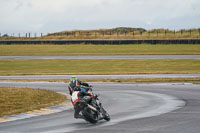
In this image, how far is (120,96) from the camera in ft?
90.9

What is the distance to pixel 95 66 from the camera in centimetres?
5872

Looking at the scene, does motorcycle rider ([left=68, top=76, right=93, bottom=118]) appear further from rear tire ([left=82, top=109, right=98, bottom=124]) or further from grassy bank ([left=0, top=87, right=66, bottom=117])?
grassy bank ([left=0, top=87, right=66, bottom=117])

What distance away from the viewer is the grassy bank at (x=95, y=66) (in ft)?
173

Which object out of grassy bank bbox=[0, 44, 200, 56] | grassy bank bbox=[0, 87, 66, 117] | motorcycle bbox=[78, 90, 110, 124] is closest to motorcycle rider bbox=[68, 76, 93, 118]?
motorcycle bbox=[78, 90, 110, 124]

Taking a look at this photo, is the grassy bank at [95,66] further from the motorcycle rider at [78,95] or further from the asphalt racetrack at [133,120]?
the motorcycle rider at [78,95]

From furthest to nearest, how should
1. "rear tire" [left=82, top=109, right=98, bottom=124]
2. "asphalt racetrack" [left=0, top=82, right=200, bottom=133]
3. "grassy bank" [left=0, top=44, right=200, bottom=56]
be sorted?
"grassy bank" [left=0, top=44, right=200, bottom=56] → "rear tire" [left=82, top=109, right=98, bottom=124] → "asphalt racetrack" [left=0, top=82, right=200, bottom=133]

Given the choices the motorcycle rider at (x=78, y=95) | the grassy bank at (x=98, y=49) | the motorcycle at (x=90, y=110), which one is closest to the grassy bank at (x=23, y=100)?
the motorcycle rider at (x=78, y=95)

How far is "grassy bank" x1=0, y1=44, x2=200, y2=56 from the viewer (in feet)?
243

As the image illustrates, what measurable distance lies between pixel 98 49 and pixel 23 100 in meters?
55.9

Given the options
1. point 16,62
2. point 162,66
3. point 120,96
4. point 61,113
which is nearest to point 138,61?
point 162,66

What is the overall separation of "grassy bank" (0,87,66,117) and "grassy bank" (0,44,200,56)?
45.0m

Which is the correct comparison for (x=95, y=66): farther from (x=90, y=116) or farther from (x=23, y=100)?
(x=90, y=116)

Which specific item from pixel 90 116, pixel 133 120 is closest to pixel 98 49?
pixel 133 120

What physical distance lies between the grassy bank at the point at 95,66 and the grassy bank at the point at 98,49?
11.1m
